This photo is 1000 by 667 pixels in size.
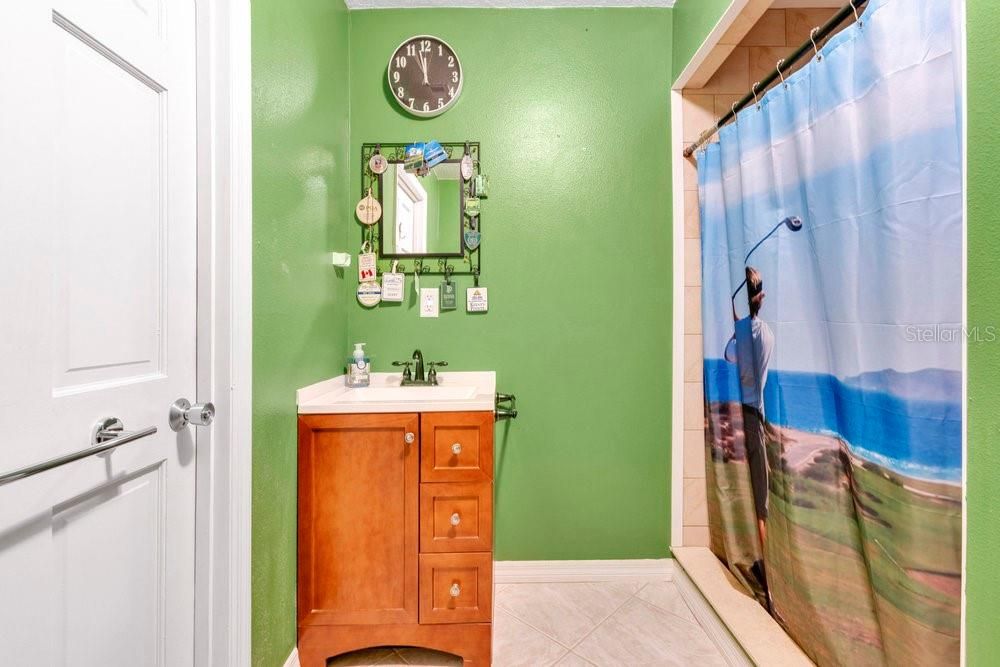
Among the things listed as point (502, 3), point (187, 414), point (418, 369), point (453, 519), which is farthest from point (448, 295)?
point (502, 3)

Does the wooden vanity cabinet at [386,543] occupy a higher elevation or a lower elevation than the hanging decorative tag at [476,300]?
lower

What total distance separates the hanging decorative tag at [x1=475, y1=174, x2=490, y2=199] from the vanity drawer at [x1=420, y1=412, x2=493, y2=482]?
1034 millimetres

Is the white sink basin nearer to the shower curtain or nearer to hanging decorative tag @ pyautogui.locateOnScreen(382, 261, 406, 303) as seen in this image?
hanging decorative tag @ pyautogui.locateOnScreen(382, 261, 406, 303)

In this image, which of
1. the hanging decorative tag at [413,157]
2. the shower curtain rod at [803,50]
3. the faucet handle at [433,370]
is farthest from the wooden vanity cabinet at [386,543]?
the shower curtain rod at [803,50]

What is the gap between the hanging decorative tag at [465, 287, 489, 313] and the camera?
1.83m

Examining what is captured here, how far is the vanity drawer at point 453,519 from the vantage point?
4.26 ft

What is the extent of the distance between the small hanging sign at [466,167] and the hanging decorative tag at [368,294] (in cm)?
64

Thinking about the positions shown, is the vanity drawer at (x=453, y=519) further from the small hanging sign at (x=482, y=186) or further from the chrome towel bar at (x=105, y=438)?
the small hanging sign at (x=482, y=186)

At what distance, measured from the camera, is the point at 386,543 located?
4.25 ft

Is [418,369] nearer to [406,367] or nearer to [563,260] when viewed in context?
[406,367]

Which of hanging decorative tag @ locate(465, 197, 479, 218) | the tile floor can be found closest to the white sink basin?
hanging decorative tag @ locate(465, 197, 479, 218)

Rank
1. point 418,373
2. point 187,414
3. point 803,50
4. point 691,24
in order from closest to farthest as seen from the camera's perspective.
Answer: point 187,414 → point 803,50 → point 691,24 → point 418,373

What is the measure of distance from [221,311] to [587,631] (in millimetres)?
1666

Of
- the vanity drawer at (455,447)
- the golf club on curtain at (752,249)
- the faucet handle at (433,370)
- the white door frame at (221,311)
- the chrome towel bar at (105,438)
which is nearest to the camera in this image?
the chrome towel bar at (105,438)
